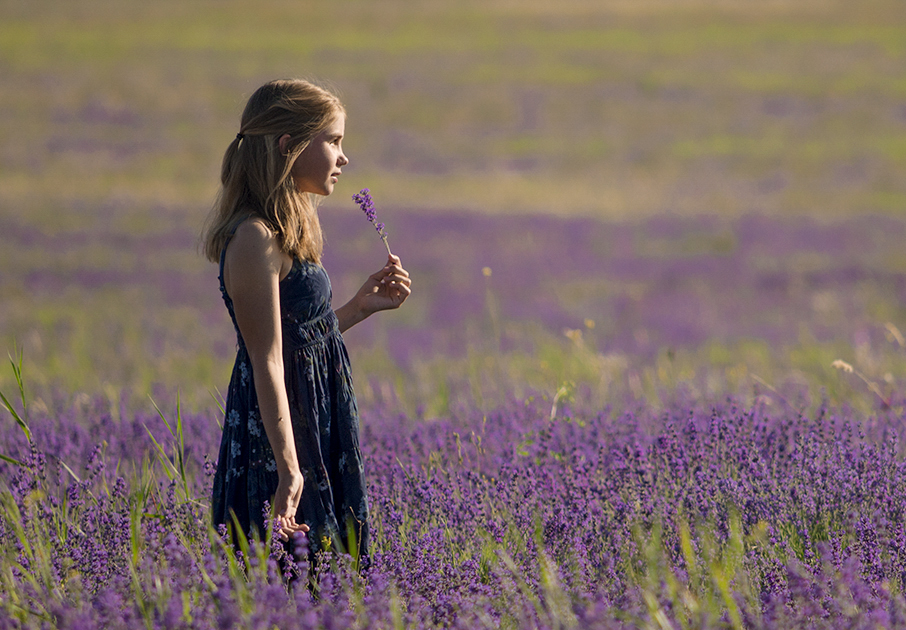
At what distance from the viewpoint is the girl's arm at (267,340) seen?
7.95 feet

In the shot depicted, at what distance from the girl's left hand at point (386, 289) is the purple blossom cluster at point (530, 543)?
0.56 m

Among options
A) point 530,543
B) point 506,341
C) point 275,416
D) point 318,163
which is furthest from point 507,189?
point 275,416

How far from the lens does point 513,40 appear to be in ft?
148

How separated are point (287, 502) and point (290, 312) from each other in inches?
21.0

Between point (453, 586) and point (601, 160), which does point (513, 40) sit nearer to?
point (601, 160)

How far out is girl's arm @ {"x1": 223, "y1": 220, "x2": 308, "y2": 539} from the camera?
2.42 meters

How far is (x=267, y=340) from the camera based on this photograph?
8.04ft

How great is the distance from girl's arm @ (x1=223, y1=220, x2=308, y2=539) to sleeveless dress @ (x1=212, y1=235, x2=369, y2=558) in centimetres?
10

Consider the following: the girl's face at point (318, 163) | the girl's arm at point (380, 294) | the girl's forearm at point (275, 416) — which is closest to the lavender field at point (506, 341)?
the girl's forearm at point (275, 416)

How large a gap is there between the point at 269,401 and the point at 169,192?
18525mm

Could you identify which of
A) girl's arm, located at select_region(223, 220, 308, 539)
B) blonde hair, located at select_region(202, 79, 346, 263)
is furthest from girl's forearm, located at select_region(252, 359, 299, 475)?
blonde hair, located at select_region(202, 79, 346, 263)

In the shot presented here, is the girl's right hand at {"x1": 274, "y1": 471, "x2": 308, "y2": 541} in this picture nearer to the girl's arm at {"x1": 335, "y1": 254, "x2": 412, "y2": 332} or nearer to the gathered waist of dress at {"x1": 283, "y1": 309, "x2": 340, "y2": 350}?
the gathered waist of dress at {"x1": 283, "y1": 309, "x2": 340, "y2": 350}

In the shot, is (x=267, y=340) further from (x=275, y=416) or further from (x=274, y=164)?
(x=274, y=164)

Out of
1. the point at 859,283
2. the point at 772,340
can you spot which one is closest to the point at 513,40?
the point at 859,283
